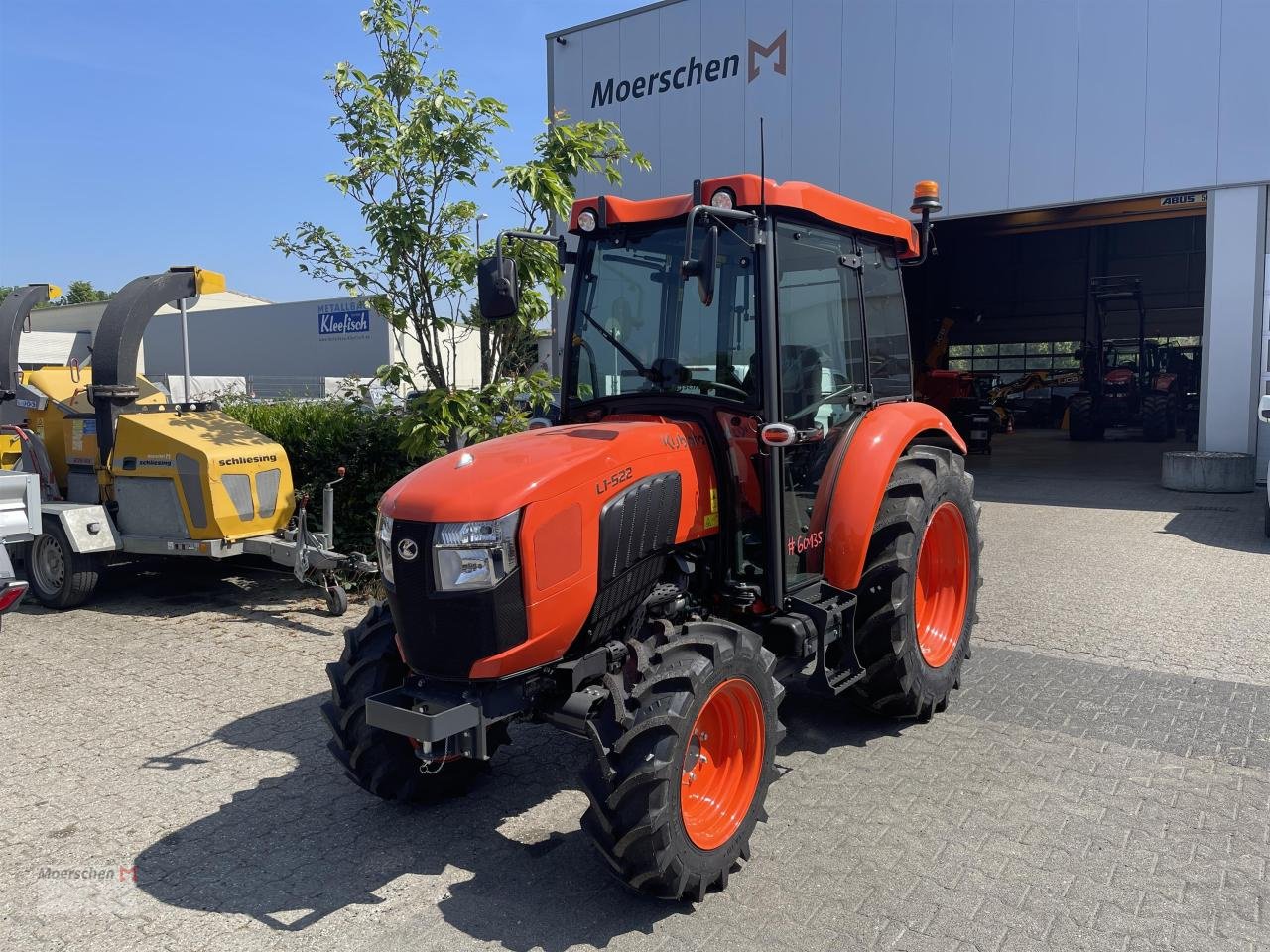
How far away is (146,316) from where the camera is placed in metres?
7.38

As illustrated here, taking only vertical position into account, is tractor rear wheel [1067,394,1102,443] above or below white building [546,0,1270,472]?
below

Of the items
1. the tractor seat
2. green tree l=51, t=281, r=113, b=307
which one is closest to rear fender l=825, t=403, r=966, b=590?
the tractor seat

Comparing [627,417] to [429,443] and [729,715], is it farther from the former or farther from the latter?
[429,443]

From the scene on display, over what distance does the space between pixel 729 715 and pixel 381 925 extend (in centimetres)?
134

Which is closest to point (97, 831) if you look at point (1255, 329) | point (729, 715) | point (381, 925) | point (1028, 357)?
point (381, 925)

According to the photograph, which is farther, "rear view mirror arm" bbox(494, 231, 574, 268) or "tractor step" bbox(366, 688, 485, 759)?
"rear view mirror arm" bbox(494, 231, 574, 268)

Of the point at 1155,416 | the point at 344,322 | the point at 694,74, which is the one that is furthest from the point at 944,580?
the point at 344,322

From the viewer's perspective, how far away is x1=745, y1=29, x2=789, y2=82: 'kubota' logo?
537 inches

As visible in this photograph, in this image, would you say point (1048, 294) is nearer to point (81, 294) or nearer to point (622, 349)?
point (622, 349)

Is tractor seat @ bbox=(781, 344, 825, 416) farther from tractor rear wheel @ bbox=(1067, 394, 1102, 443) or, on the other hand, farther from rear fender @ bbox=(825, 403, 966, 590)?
tractor rear wheel @ bbox=(1067, 394, 1102, 443)

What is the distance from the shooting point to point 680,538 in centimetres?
364

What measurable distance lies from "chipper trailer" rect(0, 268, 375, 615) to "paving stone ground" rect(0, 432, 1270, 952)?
759 millimetres

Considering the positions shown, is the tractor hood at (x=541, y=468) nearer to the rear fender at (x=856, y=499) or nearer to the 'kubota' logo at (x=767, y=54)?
the rear fender at (x=856, y=499)

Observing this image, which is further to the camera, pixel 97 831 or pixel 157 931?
pixel 97 831
